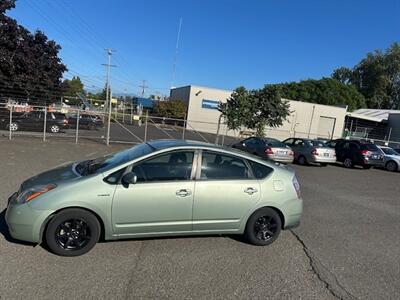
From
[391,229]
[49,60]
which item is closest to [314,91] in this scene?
[49,60]

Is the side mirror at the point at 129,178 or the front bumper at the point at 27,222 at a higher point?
the side mirror at the point at 129,178

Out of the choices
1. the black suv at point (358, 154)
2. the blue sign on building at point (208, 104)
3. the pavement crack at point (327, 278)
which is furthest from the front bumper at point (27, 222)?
the blue sign on building at point (208, 104)

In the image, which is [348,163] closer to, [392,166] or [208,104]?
[392,166]

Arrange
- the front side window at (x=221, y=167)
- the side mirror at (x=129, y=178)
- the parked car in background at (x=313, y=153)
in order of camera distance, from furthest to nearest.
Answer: the parked car in background at (x=313, y=153) → the front side window at (x=221, y=167) → the side mirror at (x=129, y=178)

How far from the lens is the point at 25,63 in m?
23.0

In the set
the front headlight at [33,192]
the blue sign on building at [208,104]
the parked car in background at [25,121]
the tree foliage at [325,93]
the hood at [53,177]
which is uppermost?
the tree foliage at [325,93]

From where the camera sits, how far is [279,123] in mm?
28359

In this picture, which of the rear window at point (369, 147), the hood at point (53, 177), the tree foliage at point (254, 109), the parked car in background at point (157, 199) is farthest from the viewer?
the tree foliage at point (254, 109)

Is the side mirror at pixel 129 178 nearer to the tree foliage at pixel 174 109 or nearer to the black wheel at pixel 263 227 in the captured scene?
the black wheel at pixel 263 227

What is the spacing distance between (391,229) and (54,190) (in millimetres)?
6119

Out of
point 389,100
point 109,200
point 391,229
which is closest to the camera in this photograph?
point 109,200

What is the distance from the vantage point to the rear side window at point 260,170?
6.09 metres

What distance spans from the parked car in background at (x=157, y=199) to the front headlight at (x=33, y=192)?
1 centimetres

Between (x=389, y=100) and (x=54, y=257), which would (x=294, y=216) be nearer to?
(x=54, y=257)
